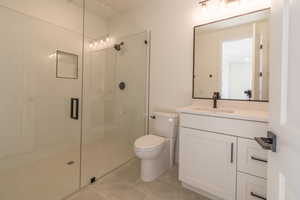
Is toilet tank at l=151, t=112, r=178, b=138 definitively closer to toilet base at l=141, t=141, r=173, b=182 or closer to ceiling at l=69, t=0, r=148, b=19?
toilet base at l=141, t=141, r=173, b=182

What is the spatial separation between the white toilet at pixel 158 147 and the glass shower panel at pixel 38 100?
804 millimetres

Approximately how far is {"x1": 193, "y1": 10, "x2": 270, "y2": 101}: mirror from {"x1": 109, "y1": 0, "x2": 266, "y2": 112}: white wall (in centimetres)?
12

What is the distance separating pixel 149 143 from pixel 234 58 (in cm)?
144

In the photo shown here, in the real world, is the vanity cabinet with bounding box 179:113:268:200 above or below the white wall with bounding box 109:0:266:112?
below

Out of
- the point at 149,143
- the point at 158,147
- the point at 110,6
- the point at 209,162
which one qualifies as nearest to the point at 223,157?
the point at 209,162

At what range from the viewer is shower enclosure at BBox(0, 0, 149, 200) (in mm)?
1780

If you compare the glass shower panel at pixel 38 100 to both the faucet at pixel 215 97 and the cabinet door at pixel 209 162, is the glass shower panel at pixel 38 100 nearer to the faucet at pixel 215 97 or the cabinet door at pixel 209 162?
the cabinet door at pixel 209 162

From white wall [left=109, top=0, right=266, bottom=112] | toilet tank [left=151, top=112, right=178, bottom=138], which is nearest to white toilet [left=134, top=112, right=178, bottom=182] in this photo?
toilet tank [left=151, top=112, right=178, bottom=138]

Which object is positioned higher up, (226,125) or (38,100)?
(38,100)

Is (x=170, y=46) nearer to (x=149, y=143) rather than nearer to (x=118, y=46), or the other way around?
(x=118, y=46)

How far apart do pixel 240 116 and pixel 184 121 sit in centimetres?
55

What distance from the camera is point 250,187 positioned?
1.29 meters

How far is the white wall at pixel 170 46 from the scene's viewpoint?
2133 millimetres

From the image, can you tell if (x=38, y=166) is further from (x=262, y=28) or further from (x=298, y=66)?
(x=262, y=28)
